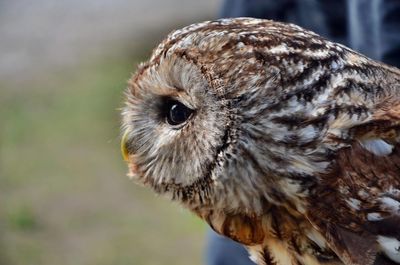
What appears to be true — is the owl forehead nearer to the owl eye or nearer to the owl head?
the owl head

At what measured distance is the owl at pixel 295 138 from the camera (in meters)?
→ 1.73

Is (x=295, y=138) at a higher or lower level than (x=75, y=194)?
higher

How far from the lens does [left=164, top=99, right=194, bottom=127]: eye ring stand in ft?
6.03

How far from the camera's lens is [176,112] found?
6.13 feet

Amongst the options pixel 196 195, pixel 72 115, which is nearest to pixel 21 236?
pixel 72 115

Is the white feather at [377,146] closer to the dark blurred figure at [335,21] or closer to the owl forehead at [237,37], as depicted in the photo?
the owl forehead at [237,37]

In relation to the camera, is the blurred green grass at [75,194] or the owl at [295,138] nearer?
the owl at [295,138]

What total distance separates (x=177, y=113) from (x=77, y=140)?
209 inches

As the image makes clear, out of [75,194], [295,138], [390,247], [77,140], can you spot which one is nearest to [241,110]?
[295,138]

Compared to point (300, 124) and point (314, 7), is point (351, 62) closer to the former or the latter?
point (300, 124)

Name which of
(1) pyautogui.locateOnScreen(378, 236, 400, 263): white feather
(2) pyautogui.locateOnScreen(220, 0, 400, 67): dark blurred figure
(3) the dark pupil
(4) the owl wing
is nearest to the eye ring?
(3) the dark pupil

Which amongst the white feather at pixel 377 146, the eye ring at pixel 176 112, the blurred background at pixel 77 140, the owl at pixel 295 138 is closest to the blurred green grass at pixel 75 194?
the blurred background at pixel 77 140

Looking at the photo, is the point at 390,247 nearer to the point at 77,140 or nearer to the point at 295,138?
the point at 295,138

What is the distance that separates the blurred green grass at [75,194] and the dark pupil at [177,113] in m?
3.19
